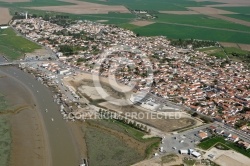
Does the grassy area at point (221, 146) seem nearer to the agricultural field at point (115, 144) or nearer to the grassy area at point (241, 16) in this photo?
the agricultural field at point (115, 144)

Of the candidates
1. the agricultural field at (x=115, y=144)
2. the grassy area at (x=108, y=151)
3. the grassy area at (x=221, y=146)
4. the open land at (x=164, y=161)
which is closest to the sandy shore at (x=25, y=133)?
the grassy area at (x=108, y=151)

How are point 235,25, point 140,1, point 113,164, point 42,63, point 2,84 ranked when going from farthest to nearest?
1. point 140,1
2. point 235,25
3. point 42,63
4. point 2,84
5. point 113,164

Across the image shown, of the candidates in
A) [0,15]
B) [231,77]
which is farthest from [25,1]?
[231,77]

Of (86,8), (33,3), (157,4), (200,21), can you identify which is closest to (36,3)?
(33,3)

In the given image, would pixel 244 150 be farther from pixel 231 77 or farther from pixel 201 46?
pixel 201 46

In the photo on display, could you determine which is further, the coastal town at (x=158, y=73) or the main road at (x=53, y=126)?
the coastal town at (x=158, y=73)

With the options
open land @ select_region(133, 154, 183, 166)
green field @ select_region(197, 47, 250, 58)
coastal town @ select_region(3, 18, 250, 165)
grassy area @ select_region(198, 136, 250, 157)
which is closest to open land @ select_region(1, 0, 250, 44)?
green field @ select_region(197, 47, 250, 58)
